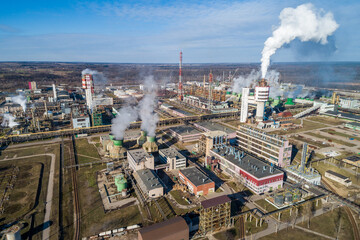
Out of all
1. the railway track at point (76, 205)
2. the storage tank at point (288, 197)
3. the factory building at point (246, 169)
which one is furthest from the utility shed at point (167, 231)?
the storage tank at point (288, 197)

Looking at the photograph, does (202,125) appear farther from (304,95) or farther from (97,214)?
(304,95)

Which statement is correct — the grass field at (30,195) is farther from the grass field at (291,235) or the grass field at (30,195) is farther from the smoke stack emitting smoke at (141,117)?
the grass field at (291,235)

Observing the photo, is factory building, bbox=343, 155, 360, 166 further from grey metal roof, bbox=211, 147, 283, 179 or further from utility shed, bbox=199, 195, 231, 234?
utility shed, bbox=199, 195, 231, 234

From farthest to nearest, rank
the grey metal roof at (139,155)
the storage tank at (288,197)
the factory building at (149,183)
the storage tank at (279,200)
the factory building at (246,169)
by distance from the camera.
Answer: the grey metal roof at (139,155), the factory building at (246,169), the factory building at (149,183), the storage tank at (288,197), the storage tank at (279,200)

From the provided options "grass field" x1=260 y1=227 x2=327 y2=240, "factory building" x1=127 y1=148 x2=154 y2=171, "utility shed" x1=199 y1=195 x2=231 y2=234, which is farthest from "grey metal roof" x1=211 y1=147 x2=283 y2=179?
"factory building" x1=127 y1=148 x2=154 y2=171

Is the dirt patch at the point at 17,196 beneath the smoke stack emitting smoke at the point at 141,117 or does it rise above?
beneath
